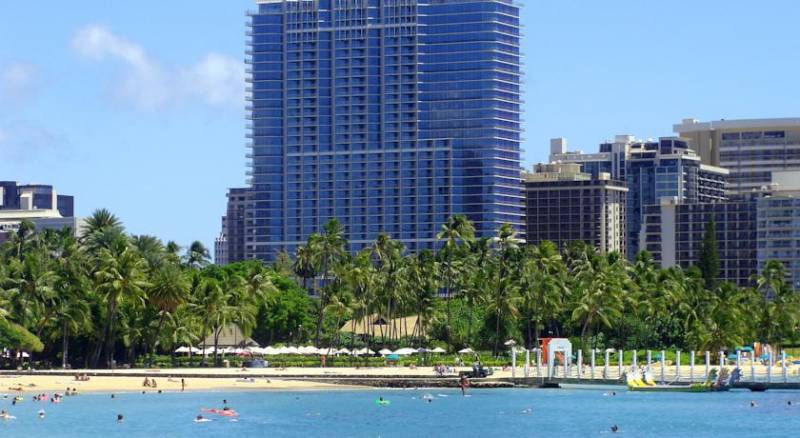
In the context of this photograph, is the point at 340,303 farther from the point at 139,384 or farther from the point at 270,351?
the point at 139,384

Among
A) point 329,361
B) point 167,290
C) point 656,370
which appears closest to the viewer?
point 167,290

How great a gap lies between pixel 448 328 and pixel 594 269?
18.3 m

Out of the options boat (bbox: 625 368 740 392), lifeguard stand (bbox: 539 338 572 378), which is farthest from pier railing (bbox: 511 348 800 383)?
boat (bbox: 625 368 740 392)

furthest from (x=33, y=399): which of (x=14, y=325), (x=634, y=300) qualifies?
(x=634, y=300)

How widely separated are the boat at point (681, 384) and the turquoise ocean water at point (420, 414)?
794mm

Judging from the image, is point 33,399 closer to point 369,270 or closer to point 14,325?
point 14,325

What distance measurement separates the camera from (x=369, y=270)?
632ft

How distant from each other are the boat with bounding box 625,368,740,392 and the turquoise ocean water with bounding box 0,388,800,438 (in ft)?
2.61

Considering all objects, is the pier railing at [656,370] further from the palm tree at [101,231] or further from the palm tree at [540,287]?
the palm tree at [101,231]

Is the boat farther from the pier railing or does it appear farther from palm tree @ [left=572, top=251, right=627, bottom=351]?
palm tree @ [left=572, top=251, right=627, bottom=351]

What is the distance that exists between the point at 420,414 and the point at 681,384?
29.5 metres

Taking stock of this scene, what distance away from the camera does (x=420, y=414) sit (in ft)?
422

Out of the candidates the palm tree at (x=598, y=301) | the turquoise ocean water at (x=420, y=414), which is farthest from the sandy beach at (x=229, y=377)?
the palm tree at (x=598, y=301)

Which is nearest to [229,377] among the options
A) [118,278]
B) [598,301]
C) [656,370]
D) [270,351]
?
[118,278]
